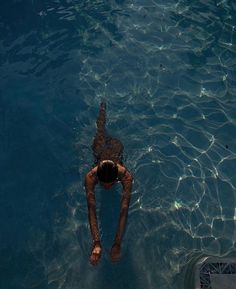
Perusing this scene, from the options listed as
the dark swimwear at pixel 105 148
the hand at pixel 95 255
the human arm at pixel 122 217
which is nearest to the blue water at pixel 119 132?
the dark swimwear at pixel 105 148

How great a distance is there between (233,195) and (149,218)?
188 centimetres

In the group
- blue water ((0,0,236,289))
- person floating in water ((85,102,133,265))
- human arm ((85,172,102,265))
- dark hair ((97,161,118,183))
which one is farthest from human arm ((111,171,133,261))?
blue water ((0,0,236,289))

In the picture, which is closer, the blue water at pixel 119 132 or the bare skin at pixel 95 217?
the bare skin at pixel 95 217

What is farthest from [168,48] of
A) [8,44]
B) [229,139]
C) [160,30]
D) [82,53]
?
[8,44]

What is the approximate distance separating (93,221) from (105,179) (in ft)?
2.57

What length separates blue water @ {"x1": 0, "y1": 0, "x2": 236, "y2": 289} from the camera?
7172mm

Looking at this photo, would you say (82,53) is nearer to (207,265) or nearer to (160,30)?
(160,30)

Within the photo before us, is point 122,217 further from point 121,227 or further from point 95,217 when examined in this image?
point 95,217

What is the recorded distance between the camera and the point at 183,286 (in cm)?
678

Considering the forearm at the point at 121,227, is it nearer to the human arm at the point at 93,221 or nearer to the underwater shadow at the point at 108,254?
the human arm at the point at 93,221

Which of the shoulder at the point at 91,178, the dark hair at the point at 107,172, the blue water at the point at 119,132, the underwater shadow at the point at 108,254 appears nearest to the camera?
the dark hair at the point at 107,172

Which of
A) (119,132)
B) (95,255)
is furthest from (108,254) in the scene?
(119,132)

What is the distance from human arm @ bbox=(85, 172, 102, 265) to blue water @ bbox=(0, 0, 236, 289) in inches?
47.4

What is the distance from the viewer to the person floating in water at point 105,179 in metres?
5.90
